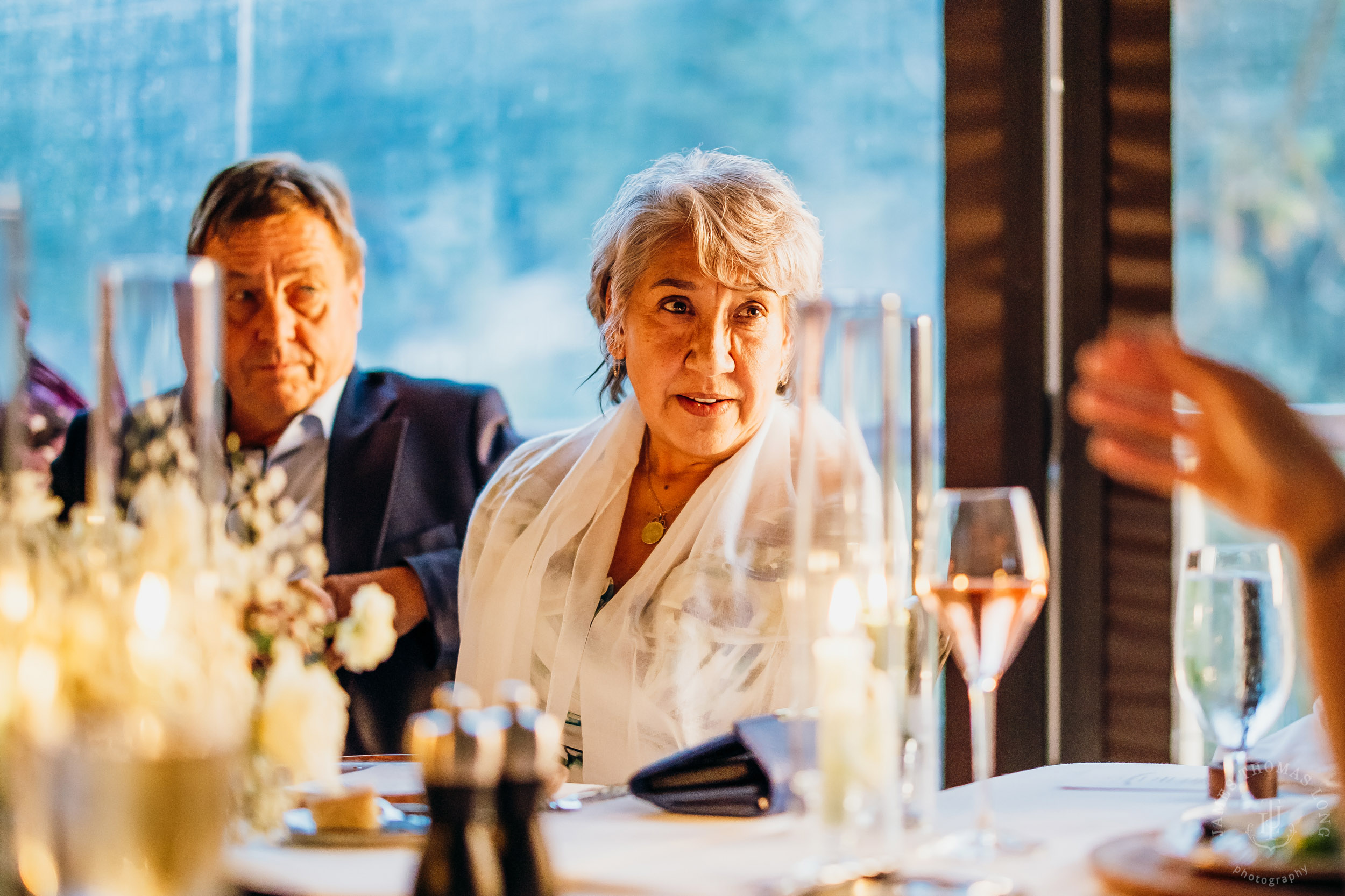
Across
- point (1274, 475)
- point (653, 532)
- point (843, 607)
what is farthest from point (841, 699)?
point (653, 532)

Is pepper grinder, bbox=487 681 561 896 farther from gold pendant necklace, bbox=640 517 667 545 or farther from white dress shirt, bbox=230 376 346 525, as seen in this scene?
white dress shirt, bbox=230 376 346 525

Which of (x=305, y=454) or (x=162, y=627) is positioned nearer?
(x=162, y=627)

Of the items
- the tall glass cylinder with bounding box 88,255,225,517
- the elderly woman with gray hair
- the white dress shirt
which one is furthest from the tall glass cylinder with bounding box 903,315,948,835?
the white dress shirt

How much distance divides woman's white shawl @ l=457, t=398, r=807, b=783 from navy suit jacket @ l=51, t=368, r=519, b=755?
0.24m

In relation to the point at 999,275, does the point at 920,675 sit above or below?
below

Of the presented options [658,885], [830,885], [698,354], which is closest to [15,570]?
[658,885]

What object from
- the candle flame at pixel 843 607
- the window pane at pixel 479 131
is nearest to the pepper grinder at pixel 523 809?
the candle flame at pixel 843 607

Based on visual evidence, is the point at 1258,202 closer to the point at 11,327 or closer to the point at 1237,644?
the point at 1237,644

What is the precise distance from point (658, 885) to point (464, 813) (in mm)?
200

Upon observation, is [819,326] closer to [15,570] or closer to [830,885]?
[830,885]

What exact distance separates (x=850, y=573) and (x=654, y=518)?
1336 mm

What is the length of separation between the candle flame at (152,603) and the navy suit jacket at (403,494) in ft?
4.97

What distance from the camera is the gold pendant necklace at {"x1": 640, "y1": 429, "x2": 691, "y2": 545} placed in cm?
219

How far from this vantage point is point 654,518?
223 centimetres
